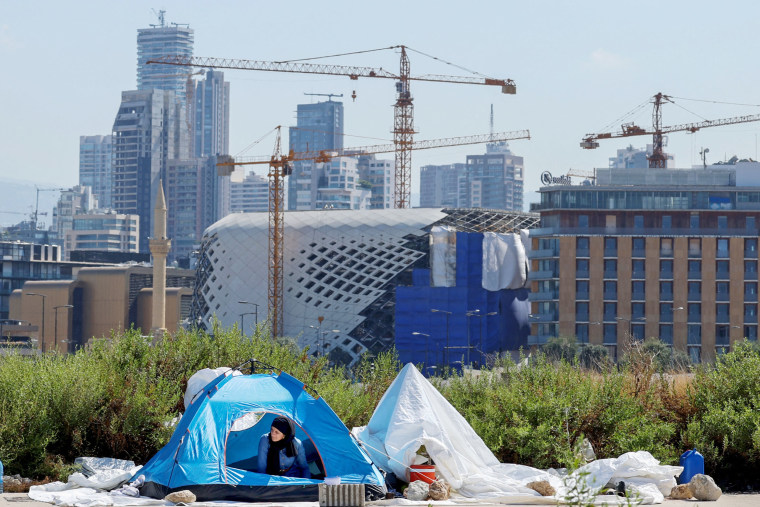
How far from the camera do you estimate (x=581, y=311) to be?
115125mm

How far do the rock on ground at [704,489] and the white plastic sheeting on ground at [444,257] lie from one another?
103767mm

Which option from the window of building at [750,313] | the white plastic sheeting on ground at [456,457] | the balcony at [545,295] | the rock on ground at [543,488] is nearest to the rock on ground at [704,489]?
the white plastic sheeting on ground at [456,457]

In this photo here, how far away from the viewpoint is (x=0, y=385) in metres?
25.8

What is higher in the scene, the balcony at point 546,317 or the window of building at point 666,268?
the window of building at point 666,268

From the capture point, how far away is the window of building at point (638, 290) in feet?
376

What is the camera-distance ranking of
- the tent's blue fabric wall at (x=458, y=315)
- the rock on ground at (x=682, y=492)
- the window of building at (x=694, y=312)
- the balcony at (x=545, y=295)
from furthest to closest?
1. the tent's blue fabric wall at (x=458, y=315)
2. the balcony at (x=545, y=295)
3. the window of building at (x=694, y=312)
4. the rock on ground at (x=682, y=492)

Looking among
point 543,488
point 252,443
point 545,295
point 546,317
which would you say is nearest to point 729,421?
point 543,488

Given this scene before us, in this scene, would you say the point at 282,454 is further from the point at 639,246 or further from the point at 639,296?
the point at 639,246

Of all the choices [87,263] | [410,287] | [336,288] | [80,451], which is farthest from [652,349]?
[87,263]

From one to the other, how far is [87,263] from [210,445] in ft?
548

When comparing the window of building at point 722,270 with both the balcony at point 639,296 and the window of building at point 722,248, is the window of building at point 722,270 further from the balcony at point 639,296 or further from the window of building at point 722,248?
the balcony at point 639,296

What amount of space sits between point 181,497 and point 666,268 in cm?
9846

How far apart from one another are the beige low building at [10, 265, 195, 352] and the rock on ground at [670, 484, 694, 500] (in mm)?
126573

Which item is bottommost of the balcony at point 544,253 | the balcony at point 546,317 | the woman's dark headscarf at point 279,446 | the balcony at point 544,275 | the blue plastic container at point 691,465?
the balcony at point 546,317
